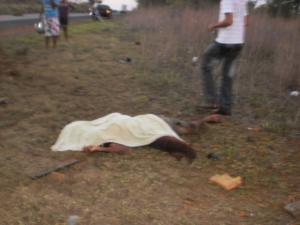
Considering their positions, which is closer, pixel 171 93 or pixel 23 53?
pixel 171 93

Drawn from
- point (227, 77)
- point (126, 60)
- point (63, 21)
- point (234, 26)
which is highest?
point (234, 26)

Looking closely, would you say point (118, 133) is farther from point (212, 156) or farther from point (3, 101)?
point (3, 101)

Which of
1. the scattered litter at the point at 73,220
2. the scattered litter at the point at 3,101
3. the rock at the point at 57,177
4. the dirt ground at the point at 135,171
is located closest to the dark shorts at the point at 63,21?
the dirt ground at the point at 135,171

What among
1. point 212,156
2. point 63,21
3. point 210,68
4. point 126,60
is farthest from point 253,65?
point 63,21

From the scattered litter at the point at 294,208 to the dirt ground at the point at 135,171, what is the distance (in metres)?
0.04

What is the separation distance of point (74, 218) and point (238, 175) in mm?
1675

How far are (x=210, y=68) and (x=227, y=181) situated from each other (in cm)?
223

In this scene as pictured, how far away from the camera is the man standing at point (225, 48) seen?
5.66 m

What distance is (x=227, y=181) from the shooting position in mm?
3988

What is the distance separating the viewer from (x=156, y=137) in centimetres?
460

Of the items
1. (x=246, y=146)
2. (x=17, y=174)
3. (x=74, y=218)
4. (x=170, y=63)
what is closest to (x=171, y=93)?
(x=246, y=146)

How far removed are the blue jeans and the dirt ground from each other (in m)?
0.28

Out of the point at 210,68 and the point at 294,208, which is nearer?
the point at 294,208

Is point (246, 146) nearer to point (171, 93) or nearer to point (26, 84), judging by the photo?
point (171, 93)
